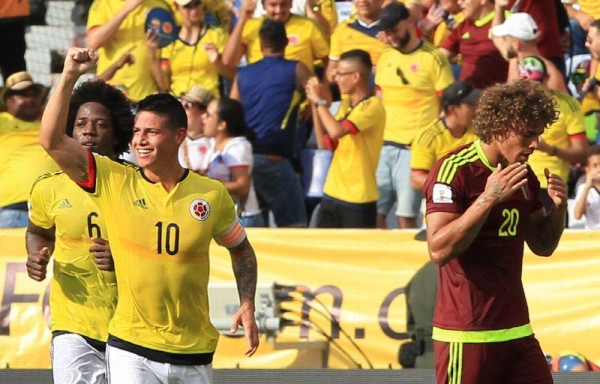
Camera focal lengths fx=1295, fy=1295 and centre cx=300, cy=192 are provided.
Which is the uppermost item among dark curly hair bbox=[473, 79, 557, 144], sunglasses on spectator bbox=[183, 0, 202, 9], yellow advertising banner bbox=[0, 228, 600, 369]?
dark curly hair bbox=[473, 79, 557, 144]

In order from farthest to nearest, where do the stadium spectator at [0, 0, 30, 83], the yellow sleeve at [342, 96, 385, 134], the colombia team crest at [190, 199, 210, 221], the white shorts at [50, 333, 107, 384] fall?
the stadium spectator at [0, 0, 30, 83], the yellow sleeve at [342, 96, 385, 134], the white shorts at [50, 333, 107, 384], the colombia team crest at [190, 199, 210, 221]

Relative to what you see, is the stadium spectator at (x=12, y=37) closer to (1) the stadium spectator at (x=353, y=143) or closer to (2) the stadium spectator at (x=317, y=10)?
(2) the stadium spectator at (x=317, y=10)

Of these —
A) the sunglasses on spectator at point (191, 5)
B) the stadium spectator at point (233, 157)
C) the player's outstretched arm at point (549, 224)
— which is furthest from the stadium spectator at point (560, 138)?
the player's outstretched arm at point (549, 224)

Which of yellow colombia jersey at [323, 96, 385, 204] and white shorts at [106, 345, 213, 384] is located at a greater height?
white shorts at [106, 345, 213, 384]

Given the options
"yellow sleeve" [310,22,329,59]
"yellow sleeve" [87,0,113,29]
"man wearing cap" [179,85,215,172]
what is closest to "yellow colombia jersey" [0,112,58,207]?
"man wearing cap" [179,85,215,172]

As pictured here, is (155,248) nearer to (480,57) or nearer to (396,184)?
(396,184)

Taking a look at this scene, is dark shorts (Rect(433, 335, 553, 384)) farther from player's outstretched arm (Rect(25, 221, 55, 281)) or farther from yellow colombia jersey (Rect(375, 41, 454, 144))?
yellow colombia jersey (Rect(375, 41, 454, 144))

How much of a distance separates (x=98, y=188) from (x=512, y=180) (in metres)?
1.82

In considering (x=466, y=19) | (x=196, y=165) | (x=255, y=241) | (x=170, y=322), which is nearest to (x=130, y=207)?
(x=170, y=322)

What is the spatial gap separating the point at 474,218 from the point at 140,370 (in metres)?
1.62

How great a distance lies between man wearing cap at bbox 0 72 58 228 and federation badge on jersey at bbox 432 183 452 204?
5.48 meters

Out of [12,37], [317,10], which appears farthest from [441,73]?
[12,37]

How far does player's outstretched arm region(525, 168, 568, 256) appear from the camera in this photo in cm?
587

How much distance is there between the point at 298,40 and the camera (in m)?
12.1
